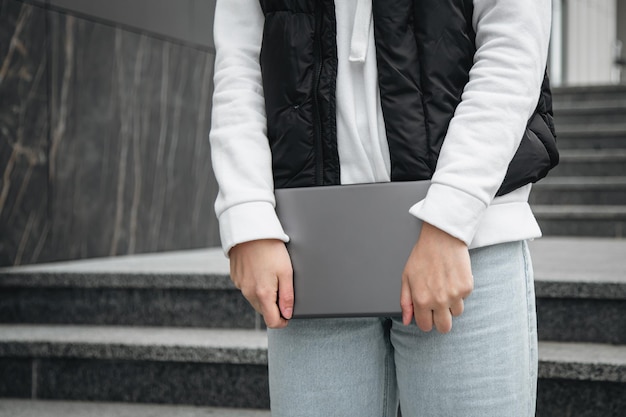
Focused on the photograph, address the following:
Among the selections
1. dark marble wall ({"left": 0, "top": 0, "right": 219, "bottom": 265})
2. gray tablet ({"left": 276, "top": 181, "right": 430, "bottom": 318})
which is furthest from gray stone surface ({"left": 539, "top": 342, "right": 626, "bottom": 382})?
dark marble wall ({"left": 0, "top": 0, "right": 219, "bottom": 265})

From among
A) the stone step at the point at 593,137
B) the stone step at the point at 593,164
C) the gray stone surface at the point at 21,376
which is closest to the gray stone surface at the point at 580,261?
the stone step at the point at 593,164

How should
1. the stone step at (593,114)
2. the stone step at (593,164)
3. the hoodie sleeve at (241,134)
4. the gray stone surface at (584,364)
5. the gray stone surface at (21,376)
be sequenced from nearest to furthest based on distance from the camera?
the hoodie sleeve at (241,134)
the gray stone surface at (584,364)
the gray stone surface at (21,376)
the stone step at (593,164)
the stone step at (593,114)

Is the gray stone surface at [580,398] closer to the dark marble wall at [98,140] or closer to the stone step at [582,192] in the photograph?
the dark marble wall at [98,140]

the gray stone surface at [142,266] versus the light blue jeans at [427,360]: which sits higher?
the light blue jeans at [427,360]

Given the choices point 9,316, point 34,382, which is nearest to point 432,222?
point 34,382

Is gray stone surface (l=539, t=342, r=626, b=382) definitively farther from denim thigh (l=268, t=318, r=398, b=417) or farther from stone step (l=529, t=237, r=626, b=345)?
denim thigh (l=268, t=318, r=398, b=417)

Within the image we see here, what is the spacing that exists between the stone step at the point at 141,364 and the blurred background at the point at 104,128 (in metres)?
0.51

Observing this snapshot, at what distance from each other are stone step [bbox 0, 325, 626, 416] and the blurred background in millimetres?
513

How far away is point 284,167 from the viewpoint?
3.16 feet

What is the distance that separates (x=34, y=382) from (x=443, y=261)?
73.5 inches

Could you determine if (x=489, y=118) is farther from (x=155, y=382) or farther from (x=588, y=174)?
(x=588, y=174)

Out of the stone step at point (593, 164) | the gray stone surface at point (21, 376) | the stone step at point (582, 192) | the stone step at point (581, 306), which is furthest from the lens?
the stone step at point (593, 164)

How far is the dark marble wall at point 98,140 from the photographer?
2.75 m

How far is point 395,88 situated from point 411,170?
0.10 m
